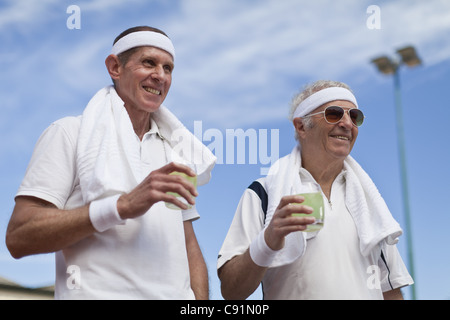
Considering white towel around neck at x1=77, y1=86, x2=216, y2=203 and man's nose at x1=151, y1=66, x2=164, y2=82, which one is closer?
white towel around neck at x1=77, y1=86, x2=216, y2=203

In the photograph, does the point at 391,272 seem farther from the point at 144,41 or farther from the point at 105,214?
the point at 144,41

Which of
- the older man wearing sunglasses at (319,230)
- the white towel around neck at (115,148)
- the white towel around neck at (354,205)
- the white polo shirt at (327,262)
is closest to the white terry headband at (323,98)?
the older man wearing sunglasses at (319,230)

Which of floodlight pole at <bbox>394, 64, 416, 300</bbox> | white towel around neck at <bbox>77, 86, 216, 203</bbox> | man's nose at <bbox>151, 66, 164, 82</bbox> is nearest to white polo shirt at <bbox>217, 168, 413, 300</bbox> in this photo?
white towel around neck at <bbox>77, 86, 216, 203</bbox>

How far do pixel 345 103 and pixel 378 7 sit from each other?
0.68 meters

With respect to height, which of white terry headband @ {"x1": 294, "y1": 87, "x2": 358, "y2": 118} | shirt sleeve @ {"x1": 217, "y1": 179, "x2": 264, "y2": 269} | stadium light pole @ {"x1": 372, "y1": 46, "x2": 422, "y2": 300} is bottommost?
shirt sleeve @ {"x1": 217, "y1": 179, "x2": 264, "y2": 269}

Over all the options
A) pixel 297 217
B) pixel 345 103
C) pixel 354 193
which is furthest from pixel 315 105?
pixel 297 217

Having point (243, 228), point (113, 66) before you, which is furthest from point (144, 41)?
point (243, 228)

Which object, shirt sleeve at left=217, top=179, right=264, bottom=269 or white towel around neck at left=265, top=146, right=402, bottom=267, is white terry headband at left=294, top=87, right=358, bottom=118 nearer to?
white towel around neck at left=265, top=146, right=402, bottom=267

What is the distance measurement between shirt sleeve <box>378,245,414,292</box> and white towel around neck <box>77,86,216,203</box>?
121 centimetres

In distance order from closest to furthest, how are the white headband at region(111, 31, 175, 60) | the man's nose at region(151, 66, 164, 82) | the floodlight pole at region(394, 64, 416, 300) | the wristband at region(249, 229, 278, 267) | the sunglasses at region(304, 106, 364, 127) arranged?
the wristband at region(249, 229, 278, 267) < the man's nose at region(151, 66, 164, 82) < the white headband at region(111, 31, 175, 60) < the sunglasses at region(304, 106, 364, 127) < the floodlight pole at region(394, 64, 416, 300)

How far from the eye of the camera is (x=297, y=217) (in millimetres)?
3014

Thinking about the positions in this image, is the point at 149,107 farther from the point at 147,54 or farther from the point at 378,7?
the point at 378,7

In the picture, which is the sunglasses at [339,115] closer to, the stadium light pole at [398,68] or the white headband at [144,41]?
the white headband at [144,41]

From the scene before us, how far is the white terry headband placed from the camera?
403 cm
